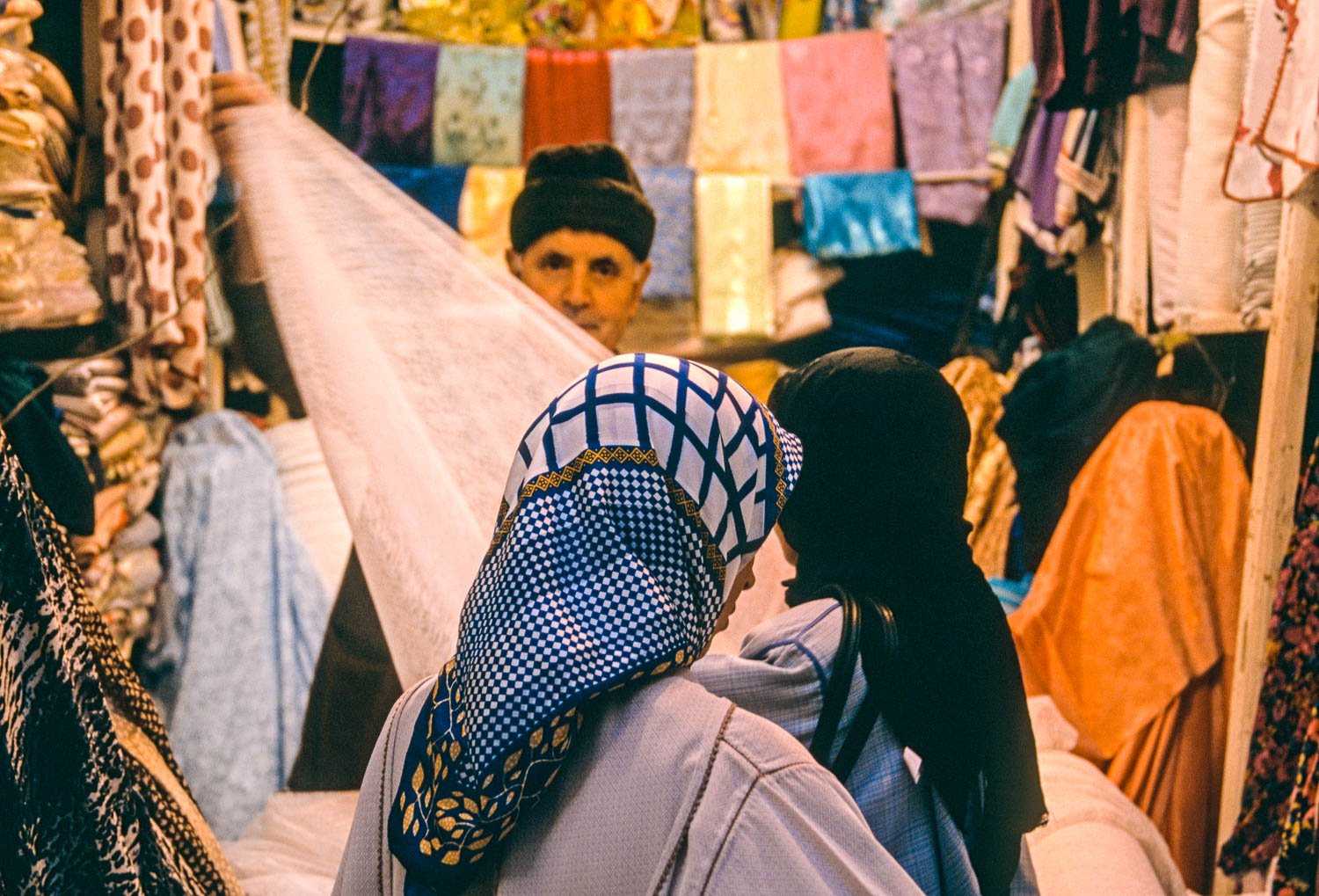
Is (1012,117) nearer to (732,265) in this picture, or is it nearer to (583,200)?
(732,265)

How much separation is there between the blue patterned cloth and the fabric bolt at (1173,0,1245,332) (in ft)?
6.24

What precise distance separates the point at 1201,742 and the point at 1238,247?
991 millimetres

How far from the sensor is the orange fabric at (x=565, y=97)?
424 cm

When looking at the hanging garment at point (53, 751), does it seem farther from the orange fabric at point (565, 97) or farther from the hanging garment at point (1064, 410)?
the orange fabric at point (565, 97)

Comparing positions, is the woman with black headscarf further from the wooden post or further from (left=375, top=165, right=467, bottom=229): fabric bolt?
(left=375, top=165, right=467, bottom=229): fabric bolt

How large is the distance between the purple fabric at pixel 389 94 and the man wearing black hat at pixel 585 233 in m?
2.18

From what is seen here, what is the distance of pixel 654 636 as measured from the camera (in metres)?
0.80

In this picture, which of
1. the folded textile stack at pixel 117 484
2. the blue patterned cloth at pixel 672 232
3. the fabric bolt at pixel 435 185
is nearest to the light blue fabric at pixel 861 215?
the blue patterned cloth at pixel 672 232

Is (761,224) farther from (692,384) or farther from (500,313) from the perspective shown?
(692,384)

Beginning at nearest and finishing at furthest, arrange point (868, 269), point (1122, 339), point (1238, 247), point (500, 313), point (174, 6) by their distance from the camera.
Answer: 1. point (500, 313)
2. point (174, 6)
3. point (1238, 247)
4. point (1122, 339)
5. point (868, 269)

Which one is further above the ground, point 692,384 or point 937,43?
point 937,43

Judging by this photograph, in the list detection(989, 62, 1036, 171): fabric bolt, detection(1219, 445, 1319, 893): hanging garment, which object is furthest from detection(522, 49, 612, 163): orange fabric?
detection(1219, 445, 1319, 893): hanging garment

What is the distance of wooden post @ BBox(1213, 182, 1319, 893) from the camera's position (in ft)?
Answer: 6.64

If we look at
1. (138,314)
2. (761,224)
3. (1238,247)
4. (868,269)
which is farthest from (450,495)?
(868,269)
